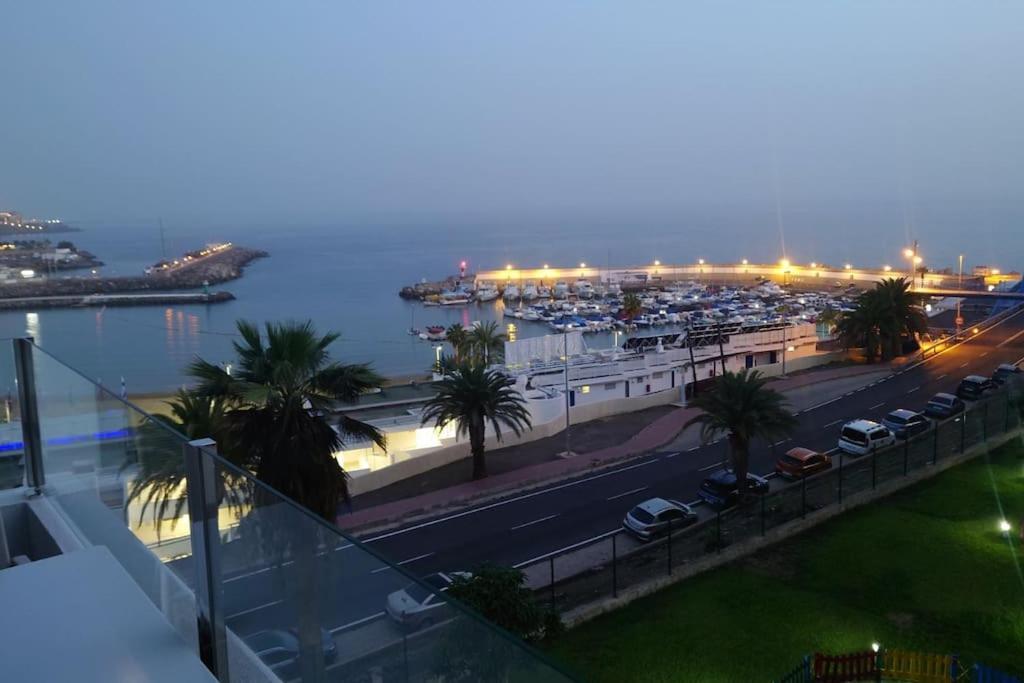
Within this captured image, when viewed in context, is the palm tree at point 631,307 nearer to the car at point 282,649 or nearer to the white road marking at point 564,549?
the white road marking at point 564,549

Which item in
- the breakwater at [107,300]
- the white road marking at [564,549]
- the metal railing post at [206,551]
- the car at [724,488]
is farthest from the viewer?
the breakwater at [107,300]

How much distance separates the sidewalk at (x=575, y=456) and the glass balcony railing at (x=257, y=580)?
40.8 feet

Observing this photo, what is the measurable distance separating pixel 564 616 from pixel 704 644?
1820 millimetres

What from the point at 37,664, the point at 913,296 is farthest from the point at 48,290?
the point at 37,664

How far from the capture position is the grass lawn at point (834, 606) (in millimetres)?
9352

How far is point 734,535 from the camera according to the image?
501 inches

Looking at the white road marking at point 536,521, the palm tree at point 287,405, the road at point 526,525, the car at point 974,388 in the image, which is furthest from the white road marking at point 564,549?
the car at point 974,388

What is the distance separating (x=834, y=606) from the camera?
10.6m

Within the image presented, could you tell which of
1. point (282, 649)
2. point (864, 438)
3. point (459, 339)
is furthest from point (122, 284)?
point (282, 649)

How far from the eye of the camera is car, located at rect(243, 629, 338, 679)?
66.0 inches

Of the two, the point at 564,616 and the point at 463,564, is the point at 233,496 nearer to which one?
the point at 564,616

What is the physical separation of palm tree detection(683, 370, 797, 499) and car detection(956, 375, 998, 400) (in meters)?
10.7

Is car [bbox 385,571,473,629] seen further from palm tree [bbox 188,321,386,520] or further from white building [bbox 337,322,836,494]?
white building [bbox 337,322,836,494]

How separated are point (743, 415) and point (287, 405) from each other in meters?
9.09
